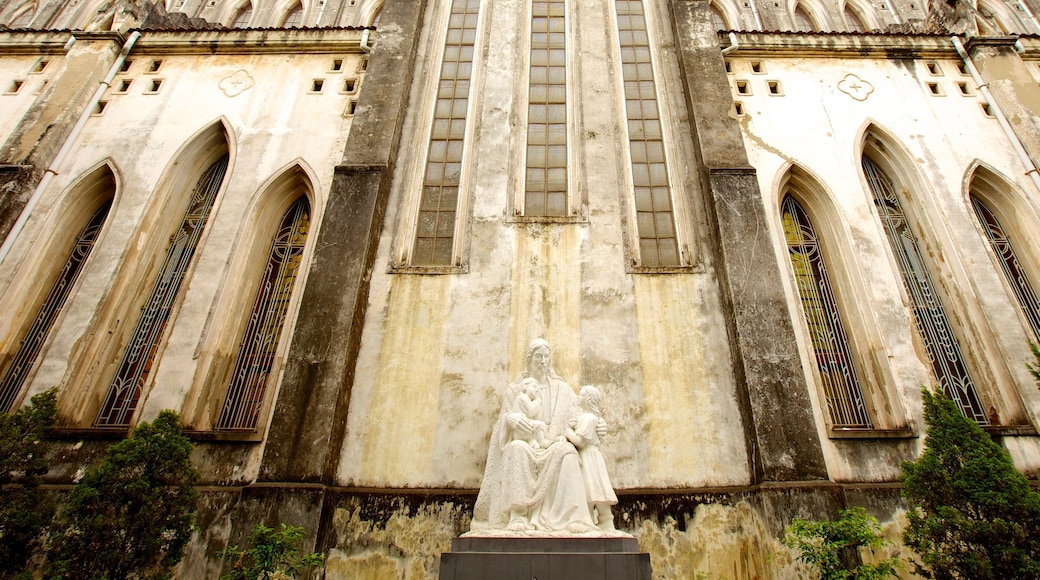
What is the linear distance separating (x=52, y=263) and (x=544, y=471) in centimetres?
945

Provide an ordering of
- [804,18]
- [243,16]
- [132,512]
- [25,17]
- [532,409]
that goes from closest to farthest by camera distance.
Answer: [132,512] → [532,409] → [804,18] → [243,16] → [25,17]

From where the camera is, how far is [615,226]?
32.7 feet

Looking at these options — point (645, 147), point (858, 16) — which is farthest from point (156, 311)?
point (858, 16)

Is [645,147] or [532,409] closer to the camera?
[532,409]

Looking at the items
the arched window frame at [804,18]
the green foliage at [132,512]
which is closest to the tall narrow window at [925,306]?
the arched window frame at [804,18]

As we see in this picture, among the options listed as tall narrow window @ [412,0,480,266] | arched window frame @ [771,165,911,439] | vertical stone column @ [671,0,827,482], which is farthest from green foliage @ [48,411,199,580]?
arched window frame @ [771,165,911,439]

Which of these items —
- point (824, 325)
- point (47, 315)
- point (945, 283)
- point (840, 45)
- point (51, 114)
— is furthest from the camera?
point (840, 45)

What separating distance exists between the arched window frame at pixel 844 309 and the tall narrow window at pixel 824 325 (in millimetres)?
97

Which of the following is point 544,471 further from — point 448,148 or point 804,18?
point 804,18

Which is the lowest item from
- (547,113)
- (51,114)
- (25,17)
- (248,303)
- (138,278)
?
(248,303)

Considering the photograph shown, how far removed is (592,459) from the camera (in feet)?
20.8

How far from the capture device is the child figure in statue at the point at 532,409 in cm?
640

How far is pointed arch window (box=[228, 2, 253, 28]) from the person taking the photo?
56.3 ft

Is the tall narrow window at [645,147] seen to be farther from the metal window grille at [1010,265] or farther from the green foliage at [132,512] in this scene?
the green foliage at [132,512]
